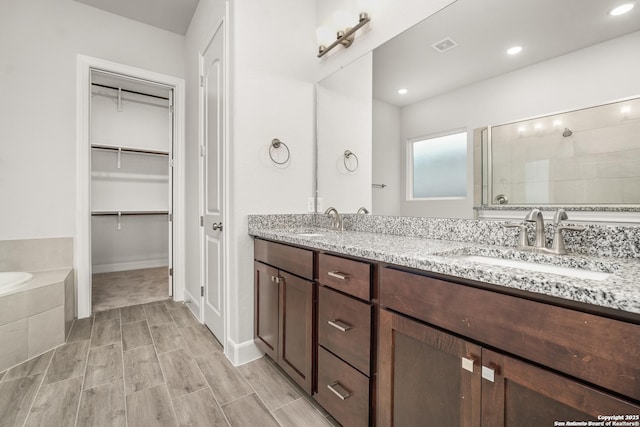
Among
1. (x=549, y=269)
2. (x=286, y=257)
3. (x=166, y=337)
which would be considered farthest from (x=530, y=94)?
(x=166, y=337)

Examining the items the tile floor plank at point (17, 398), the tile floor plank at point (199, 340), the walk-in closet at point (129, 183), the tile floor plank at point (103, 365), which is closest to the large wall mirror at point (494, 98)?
the tile floor plank at point (199, 340)

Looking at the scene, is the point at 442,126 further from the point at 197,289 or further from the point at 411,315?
the point at 197,289

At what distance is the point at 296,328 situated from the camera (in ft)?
5.04

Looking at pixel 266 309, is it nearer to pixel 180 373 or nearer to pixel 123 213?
pixel 180 373

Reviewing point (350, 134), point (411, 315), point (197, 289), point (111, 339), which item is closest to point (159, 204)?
point (197, 289)

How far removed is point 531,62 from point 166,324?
305 centimetres

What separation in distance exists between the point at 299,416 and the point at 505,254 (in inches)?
48.2

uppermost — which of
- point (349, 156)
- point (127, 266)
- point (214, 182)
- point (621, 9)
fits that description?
point (621, 9)

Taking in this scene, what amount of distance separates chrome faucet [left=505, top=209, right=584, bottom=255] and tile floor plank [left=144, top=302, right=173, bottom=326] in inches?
109

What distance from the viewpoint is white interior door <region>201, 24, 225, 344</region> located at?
7.09 feet

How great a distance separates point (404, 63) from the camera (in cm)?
167

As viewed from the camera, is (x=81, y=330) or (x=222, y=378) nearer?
(x=222, y=378)

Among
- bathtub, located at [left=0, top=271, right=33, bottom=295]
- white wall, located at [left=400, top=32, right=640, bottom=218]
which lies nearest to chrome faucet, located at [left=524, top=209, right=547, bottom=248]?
white wall, located at [left=400, top=32, right=640, bottom=218]

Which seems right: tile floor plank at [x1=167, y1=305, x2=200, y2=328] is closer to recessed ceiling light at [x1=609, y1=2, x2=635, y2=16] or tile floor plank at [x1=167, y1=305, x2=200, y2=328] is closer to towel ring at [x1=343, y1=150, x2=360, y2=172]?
towel ring at [x1=343, y1=150, x2=360, y2=172]
